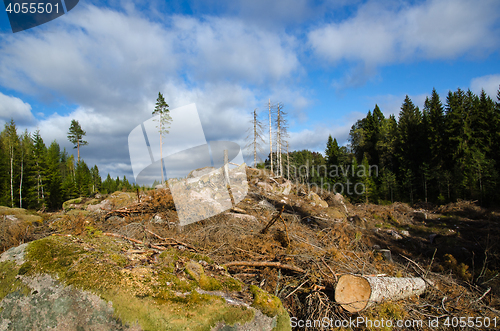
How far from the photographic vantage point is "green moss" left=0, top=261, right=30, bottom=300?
2.02m

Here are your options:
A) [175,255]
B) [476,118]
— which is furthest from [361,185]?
[175,255]

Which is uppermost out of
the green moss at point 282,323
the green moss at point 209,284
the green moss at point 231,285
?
the green moss at point 209,284

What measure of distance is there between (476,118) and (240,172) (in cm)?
3218

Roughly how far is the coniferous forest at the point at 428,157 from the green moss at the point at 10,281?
70.8 feet

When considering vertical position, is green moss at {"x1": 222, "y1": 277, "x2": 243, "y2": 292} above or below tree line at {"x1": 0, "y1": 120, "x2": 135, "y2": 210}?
below

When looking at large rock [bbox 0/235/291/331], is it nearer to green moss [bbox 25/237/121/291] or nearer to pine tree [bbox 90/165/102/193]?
green moss [bbox 25/237/121/291]

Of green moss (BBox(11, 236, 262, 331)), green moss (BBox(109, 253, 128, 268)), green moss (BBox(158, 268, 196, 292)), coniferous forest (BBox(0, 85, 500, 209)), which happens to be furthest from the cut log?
coniferous forest (BBox(0, 85, 500, 209))

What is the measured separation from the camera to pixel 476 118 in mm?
28828

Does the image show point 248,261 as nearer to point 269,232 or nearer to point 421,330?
point 269,232

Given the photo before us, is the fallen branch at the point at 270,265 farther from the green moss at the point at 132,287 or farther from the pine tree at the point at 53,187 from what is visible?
the pine tree at the point at 53,187

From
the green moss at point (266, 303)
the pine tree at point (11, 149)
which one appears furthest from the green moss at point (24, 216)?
the pine tree at point (11, 149)

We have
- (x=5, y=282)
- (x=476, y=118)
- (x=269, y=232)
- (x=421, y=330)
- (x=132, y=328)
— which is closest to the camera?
(x=132, y=328)

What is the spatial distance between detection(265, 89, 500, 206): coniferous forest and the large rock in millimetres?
20665

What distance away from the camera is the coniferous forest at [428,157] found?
2544 cm
